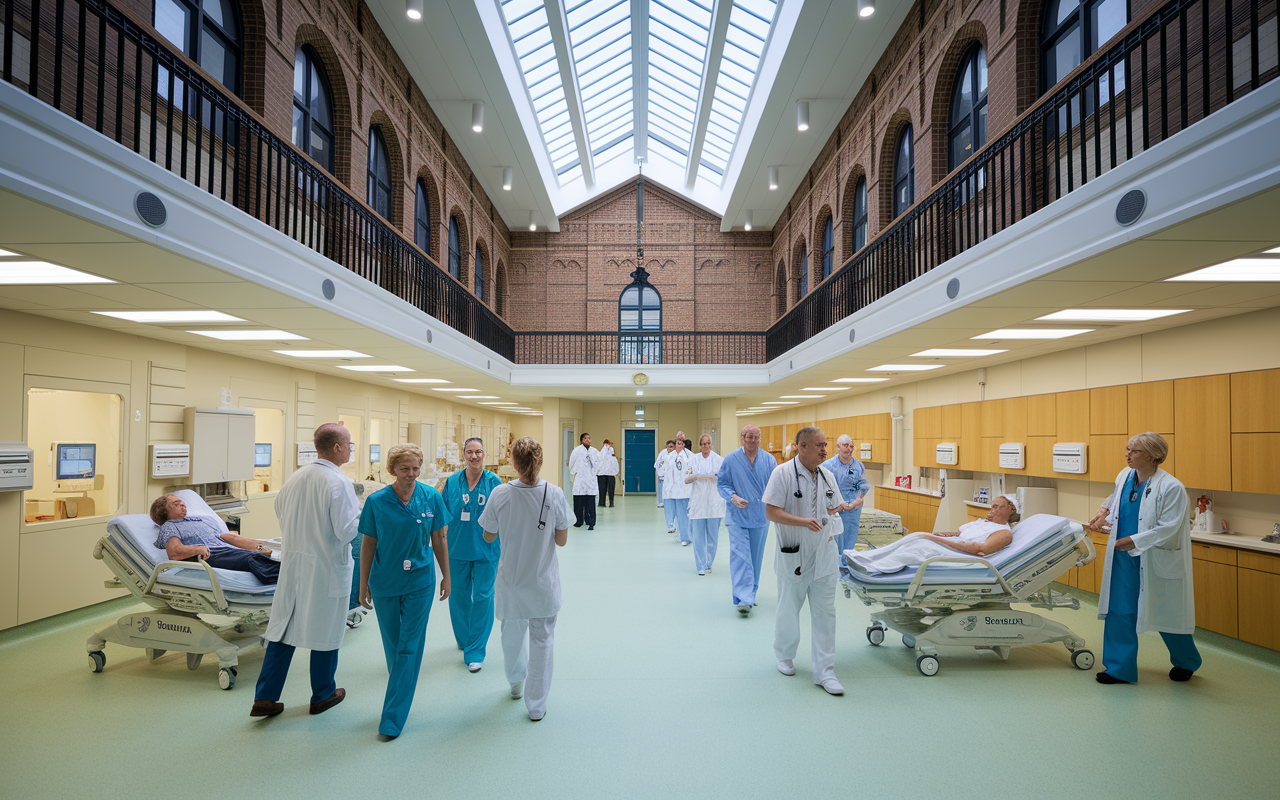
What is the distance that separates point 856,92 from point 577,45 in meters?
5.22

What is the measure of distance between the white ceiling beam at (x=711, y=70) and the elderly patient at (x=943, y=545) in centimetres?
793

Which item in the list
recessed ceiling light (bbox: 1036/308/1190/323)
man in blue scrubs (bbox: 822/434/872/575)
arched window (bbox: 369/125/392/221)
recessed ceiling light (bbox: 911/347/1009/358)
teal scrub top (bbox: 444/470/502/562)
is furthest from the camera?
arched window (bbox: 369/125/392/221)

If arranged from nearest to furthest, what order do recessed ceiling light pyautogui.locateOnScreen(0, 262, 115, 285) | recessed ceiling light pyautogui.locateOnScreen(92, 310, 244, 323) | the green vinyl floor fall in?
the green vinyl floor → recessed ceiling light pyautogui.locateOnScreen(0, 262, 115, 285) → recessed ceiling light pyautogui.locateOnScreen(92, 310, 244, 323)

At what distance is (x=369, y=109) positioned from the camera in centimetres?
964

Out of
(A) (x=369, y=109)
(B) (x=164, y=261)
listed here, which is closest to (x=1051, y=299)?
(B) (x=164, y=261)

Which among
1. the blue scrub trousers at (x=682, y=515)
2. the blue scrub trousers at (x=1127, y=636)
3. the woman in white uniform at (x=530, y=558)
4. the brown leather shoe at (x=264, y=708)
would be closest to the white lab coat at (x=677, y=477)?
the blue scrub trousers at (x=682, y=515)

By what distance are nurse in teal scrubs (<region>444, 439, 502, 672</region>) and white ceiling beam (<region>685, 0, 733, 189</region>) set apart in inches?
325

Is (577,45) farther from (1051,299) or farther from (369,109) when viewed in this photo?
(1051,299)

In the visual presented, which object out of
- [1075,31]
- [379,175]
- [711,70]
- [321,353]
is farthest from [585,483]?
[1075,31]

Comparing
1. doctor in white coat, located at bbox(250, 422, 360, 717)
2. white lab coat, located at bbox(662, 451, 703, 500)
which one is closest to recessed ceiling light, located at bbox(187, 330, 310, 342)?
doctor in white coat, located at bbox(250, 422, 360, 717)

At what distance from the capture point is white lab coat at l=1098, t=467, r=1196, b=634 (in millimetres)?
4281

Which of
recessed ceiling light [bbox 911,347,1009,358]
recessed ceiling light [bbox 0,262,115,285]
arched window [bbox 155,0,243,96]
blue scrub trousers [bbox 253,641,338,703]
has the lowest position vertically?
blue scrub trousers [bbox 253,641,338,703]

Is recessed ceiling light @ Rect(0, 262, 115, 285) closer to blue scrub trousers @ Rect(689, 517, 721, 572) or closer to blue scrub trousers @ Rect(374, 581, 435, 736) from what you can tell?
blue scrub trousers @ Rect(374, 581, 435, 736)

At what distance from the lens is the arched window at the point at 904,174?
9891 millimetres
